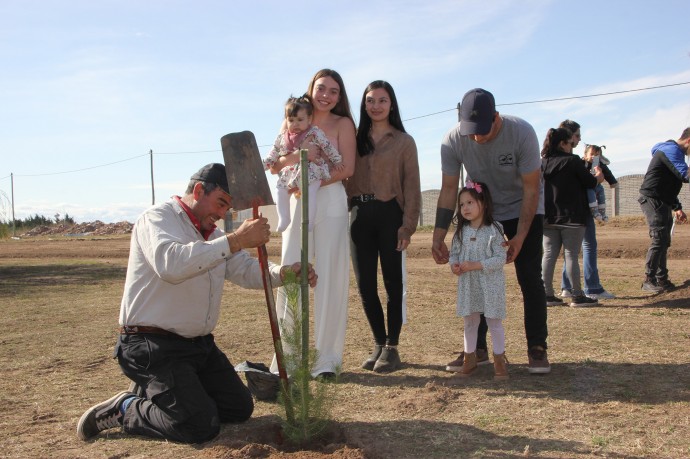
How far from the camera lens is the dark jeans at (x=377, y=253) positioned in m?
5.69

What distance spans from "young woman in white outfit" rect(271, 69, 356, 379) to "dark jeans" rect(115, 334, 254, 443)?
2.73ft

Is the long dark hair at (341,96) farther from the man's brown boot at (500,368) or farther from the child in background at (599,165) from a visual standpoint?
the child in background at (599,165)

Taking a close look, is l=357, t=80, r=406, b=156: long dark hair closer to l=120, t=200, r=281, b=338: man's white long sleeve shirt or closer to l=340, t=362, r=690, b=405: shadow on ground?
l=120, t=200, r=281, b=338: man's white long sleeve shirt

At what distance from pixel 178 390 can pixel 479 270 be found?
241 centimetres

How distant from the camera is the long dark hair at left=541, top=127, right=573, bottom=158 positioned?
869 centimetres

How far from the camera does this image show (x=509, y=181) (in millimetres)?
5449

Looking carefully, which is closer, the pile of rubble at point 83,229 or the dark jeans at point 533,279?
the dark jeans at point 533,279

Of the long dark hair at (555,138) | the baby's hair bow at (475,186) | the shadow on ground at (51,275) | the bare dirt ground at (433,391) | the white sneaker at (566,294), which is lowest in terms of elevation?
the bare dirt ground at (433,391)

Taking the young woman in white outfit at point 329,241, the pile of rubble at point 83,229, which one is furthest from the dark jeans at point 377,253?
the pile of rubble at point 83,229

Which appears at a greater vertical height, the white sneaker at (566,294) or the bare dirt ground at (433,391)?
the white sneaker at (566,294)

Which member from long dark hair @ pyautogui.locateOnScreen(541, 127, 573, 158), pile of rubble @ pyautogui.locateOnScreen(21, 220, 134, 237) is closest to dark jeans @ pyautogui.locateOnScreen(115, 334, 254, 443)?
long dark hair @ pyautogui.locateOnScreen(541, 127, 573, 158)

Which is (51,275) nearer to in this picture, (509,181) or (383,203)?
(383,203)

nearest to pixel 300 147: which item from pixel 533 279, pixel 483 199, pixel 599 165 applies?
pixel 483 199

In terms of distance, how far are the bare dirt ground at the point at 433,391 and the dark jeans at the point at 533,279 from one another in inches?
13.7
